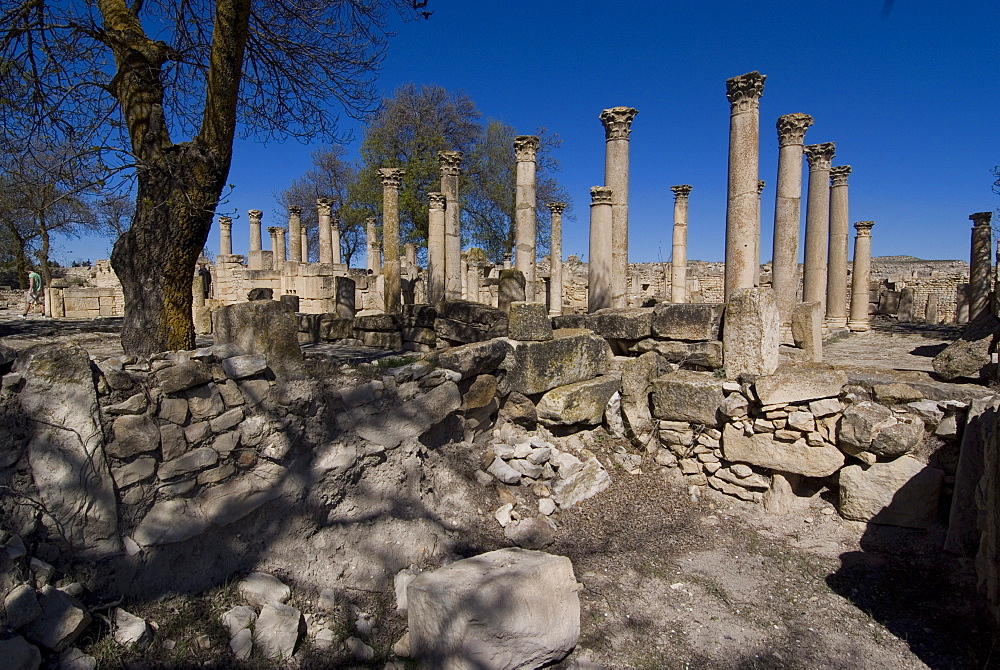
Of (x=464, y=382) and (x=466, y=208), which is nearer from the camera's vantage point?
(x=464, y=382)

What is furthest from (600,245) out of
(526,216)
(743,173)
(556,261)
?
(556,261)

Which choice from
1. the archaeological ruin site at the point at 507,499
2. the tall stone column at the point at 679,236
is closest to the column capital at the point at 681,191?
the tall stone column at the point at 679,236

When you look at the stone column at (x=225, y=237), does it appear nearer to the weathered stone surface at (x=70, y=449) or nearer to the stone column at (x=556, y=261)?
the stone column at (x=556, y=261)

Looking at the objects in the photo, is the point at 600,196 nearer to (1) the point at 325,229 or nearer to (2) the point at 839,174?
(2) the point at 839,174

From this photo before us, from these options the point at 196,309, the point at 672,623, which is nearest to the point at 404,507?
the point at 672,623

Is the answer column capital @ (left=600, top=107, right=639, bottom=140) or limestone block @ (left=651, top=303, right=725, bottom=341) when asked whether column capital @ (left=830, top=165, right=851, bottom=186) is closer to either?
column capital @ (left=600, top=107, right=639, bottom=140)

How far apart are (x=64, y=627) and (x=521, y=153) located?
11064 mm

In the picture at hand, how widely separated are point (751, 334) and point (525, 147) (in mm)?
7562

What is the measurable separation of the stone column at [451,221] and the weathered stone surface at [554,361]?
31.7 ft

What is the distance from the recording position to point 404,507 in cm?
463

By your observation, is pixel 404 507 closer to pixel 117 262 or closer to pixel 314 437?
pixel 314 437

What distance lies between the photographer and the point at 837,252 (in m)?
14.7

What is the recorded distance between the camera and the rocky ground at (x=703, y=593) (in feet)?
11.5

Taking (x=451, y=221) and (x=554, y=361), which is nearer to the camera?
(x=554, y=361)
